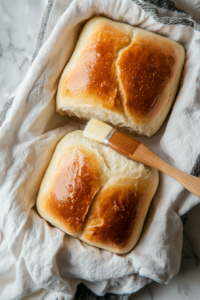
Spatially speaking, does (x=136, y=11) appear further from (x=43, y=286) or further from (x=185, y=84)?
(x=43, y=286)

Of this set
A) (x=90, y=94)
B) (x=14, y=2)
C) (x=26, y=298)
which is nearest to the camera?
(x=90, y=94)

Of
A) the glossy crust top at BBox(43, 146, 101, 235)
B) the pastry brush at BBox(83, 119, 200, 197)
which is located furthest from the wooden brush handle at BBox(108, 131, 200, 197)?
the glossy crust top at BBox(43, 146, 101, 235)

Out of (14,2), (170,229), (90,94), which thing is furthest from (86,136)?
(14,2)

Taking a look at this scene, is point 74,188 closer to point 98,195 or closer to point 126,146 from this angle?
point 98,195

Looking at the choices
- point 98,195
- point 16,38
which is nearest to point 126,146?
point 98,195

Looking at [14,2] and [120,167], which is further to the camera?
[14,2]

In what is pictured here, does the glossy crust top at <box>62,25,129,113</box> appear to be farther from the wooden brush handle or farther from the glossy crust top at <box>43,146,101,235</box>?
the glossy crust top at <box>43,146,101,235</box>
